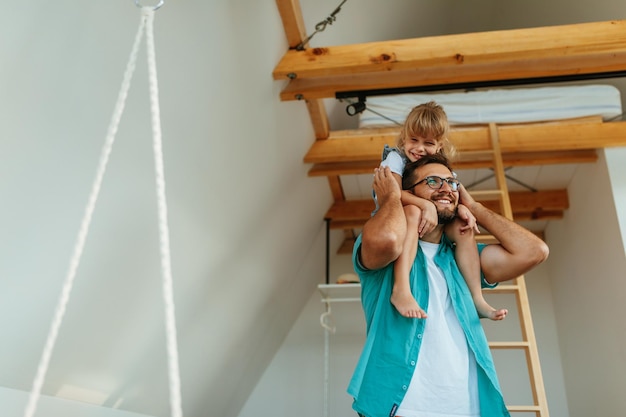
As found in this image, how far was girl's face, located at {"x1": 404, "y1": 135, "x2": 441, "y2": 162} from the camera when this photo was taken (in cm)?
168

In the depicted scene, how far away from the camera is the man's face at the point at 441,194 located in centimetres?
141

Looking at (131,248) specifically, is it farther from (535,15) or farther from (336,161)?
(535,15)

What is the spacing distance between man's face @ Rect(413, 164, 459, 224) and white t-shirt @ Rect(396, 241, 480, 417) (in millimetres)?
239

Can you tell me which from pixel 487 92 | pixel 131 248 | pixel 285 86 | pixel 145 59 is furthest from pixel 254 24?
pixel 487 92

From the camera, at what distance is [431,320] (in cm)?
123

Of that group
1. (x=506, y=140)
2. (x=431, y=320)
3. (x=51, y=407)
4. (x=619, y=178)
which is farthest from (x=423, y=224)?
(x=619, y=178)

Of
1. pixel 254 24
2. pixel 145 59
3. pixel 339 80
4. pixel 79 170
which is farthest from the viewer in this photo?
pixel 339 80

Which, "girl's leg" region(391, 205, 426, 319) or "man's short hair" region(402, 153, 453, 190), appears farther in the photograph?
"man's short hair" region(402, 153, 453, 190)

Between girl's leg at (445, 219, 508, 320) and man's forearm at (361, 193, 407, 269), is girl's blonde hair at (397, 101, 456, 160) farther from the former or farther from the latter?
man's forearm at (361, 193, 407, 269)

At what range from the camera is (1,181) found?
3.85 ft

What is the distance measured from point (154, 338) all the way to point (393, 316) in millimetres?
1351

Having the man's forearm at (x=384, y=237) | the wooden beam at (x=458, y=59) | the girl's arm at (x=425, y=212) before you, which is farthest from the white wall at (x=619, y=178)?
the man's forearm at (x=384, y=237)

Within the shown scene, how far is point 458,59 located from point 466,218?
117 cm

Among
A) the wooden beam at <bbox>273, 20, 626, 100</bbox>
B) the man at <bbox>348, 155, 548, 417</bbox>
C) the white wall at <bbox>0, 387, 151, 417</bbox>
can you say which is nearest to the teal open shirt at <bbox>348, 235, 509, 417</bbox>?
the man at <bbox>348, 155, 548, 417</bbox>
